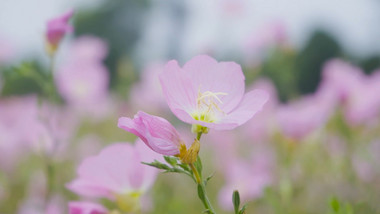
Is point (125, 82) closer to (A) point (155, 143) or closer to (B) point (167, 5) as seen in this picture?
(A) point (155, 143)

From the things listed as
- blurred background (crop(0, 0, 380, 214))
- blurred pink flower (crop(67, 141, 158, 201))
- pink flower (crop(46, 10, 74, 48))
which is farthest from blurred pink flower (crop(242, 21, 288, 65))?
blurred pink flower (crop(67, 141, 158, 201))

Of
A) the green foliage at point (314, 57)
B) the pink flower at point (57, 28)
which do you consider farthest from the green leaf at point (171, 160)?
the green foliage at point (314, 57)

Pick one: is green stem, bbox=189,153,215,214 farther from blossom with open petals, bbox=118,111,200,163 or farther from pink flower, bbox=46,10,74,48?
pink flower, bbox=46,10,74,48

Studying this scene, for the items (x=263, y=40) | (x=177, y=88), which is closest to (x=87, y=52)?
(x=263, y=40)

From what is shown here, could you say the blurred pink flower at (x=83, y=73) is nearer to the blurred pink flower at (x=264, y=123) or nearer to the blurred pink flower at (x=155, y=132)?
the blurred pink flower at (x=264, y=123)

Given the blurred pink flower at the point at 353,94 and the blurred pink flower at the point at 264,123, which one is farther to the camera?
the blurred pink flower at the point at 264,123

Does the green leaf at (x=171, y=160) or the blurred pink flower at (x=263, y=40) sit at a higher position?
the blurred pink flower at (x=263, y=40)

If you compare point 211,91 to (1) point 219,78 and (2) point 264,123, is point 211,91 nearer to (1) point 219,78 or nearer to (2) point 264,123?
(1) point 219,78
